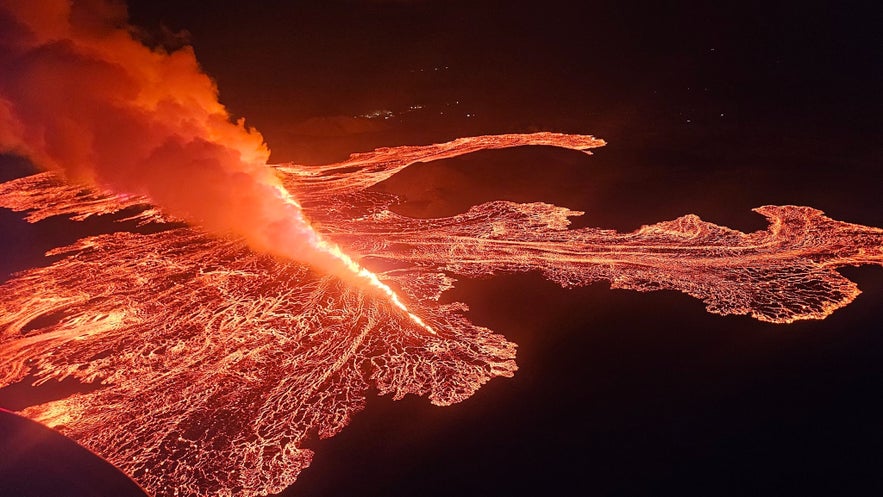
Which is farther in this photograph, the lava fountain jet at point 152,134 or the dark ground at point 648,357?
the lava fountain jet at point 152,134

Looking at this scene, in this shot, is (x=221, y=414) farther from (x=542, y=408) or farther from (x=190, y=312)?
(x=542, y=408)

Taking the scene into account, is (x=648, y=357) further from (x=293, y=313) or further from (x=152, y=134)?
(x=152, y=134)

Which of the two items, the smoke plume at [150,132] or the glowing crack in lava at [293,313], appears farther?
the smoke plume at [150,132]

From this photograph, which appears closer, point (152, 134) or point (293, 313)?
point (293, 313)

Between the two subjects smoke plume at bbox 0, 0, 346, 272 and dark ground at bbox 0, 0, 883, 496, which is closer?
dark ground at bbox 0, 0, 883, 496

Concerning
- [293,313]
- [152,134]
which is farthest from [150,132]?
[293,313]

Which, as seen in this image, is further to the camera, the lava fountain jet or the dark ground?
the lava fountain jet

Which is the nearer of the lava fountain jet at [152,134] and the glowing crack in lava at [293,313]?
the glowing crack in lava at [293,313]

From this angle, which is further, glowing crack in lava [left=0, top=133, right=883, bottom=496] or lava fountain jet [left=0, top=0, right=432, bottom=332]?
lava fountain jet [left=0, top=0, right=432, bottom=332]

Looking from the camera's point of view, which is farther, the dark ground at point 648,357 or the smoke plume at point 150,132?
the smoke plume at point 150,132

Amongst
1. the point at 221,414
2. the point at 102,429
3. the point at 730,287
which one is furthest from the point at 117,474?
Result: the point at 730,287
